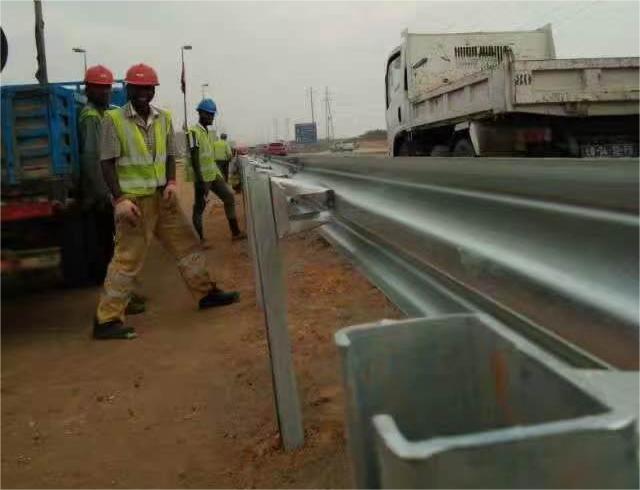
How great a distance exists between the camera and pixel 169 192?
5.54 meters

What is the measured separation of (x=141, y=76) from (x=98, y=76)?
1113mm

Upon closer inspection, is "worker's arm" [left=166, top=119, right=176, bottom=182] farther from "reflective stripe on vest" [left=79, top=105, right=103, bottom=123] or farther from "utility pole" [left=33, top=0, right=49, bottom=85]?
"utility pole" [left=33, top=0, right=49, bottom=85]

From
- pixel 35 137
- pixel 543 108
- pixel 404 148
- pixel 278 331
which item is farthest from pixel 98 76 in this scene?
pixel 404 148

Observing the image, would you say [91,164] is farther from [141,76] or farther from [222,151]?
[222,151]

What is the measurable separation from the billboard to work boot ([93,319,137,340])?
193 feet

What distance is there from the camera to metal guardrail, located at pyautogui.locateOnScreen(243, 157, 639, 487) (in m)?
0.71

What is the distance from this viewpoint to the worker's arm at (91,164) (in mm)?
6324

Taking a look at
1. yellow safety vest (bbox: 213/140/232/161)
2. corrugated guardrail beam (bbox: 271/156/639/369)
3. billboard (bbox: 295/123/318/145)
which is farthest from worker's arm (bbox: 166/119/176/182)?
billboard (bbox: 295/123/318/145)

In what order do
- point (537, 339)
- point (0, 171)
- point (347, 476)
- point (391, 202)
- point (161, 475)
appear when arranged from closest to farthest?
point (537, 339) → point (391, 202) → point (347, 476) → point (161, 475) → point (0, 171)

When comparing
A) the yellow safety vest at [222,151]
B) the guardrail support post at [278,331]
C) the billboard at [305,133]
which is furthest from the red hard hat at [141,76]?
the billboard at [305,133]

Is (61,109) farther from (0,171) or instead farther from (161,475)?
(161,475)

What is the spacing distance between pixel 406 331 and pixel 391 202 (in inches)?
38.8

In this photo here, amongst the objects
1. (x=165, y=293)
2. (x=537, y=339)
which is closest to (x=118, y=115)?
(x=165, y=293)

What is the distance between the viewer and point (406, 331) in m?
1.09
